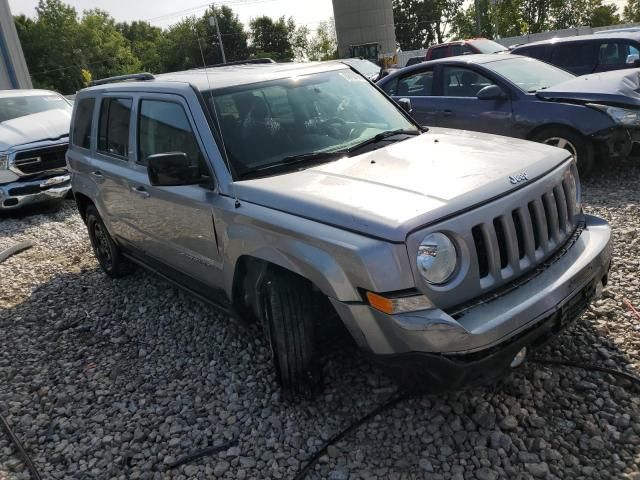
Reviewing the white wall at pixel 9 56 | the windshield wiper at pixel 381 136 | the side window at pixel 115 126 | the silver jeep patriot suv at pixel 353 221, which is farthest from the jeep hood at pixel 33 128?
the white wall at pixel 9 56

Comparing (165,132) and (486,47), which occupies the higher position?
(165,132)

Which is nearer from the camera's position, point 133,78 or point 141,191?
point 141,191

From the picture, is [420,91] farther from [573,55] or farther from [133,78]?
[133,78]

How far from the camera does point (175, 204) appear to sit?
374cm

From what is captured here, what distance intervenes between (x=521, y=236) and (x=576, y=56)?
339 inches

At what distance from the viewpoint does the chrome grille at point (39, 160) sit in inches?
339

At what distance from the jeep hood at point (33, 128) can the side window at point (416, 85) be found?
5460 millimetres

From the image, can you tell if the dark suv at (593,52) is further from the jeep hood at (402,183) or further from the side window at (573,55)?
the jeep hood at (402,183)

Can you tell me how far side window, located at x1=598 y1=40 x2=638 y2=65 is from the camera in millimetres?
9516

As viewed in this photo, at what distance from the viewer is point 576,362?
126 inches

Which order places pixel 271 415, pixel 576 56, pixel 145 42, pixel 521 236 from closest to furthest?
1. pixel 521 236
2. pixel 271 415
3. pixel 576 56
4. pixel 145 42

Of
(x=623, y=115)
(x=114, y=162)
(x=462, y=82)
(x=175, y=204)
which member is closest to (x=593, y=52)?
(x=462, y=82)

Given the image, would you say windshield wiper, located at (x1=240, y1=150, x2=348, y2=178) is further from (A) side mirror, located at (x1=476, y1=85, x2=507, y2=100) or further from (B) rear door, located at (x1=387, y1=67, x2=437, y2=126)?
(B) rear door, located at (x1=387, y1=67, x2=437, y2=126)

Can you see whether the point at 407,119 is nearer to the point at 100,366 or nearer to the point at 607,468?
the point at 607,468
